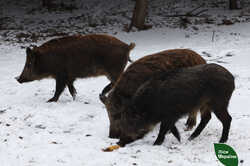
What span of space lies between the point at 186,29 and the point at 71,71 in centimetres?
989

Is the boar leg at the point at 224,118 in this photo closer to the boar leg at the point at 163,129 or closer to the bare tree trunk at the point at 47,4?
the boar leg at the point at 163,129

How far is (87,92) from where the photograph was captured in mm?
8344

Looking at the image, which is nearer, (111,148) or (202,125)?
(111,148)

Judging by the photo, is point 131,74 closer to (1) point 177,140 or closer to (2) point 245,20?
(1) point 177,140

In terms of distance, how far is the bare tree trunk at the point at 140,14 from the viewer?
15992 millimetres

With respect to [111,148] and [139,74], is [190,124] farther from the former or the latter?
[111,148]

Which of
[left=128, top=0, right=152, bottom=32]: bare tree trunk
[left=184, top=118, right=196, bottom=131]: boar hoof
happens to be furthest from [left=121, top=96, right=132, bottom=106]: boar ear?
[left=128, top=0, right=152, bottom=32]: bare tree trunk

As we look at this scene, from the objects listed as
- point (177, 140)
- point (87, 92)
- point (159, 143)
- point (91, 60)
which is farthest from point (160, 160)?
point (87, 92)

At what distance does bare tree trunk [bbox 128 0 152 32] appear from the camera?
1599cm

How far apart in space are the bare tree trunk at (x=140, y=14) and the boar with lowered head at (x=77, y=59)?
9.01 m

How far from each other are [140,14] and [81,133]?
11319 mm

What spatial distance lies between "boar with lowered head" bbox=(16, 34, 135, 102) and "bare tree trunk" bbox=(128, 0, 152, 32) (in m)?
9.01

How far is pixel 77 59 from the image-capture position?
24.1ft

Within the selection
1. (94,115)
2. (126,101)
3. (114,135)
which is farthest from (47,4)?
(126,101)
